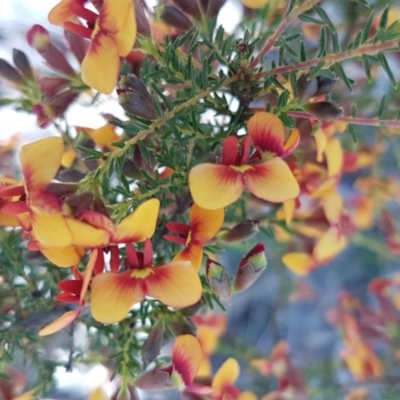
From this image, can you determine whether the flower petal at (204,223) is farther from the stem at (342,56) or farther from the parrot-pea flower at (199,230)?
the stem at (342,56)

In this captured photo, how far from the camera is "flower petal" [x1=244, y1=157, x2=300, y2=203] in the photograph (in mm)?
361

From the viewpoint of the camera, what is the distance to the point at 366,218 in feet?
3.25

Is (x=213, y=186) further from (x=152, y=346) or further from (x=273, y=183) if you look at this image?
(x=152, y=346)

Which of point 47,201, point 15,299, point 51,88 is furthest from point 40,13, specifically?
point 47,201

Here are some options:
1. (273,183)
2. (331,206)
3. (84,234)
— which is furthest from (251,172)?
(331,206)

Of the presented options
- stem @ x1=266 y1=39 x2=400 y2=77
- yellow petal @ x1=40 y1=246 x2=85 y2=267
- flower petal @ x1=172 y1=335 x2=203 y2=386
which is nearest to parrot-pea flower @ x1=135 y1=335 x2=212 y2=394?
flower petal @ x1=172 y1=335 x2=203 y2=386

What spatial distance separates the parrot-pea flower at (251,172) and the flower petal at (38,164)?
0.09m

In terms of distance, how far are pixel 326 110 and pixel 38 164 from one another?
20 cm

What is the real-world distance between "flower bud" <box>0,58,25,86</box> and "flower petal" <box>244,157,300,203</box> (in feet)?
0.93

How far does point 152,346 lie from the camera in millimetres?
452

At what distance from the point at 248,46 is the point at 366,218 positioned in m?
0.66

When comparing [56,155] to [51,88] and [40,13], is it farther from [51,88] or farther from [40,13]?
[40,13]

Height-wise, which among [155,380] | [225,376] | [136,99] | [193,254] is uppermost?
[136,99]

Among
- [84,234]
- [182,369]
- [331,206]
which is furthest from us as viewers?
[331,206]
